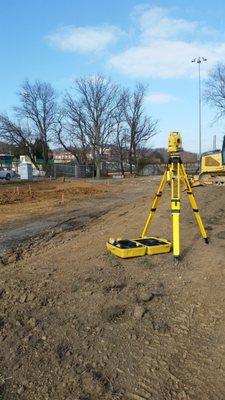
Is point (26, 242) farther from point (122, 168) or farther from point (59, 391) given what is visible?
point (122, 168)

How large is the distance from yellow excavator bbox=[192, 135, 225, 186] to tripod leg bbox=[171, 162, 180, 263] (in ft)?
56.5

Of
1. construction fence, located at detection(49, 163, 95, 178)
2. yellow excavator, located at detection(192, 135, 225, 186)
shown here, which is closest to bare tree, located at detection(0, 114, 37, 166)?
construction fence, located at detection(49, 163, 95, 178)

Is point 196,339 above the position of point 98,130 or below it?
below

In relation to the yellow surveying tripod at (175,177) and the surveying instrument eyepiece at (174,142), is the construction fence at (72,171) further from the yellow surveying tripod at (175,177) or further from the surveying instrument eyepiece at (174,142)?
the surveying instrument eyepiece at (174,142)

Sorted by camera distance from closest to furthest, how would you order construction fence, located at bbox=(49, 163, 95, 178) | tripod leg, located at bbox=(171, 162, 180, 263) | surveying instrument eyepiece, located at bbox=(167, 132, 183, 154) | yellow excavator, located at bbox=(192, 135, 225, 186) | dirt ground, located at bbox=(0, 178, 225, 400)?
dirt ground, located at bbox=(0, 178, 225, 400) < tripod leg, located at bbox=(171, 162, 180, 263) < surveying instrument eyepiece, located at bbox=(167, 132, 183, 154) < yellow excavator, located at bbox=(192, 135, 225, 186) < construction fence, located at bbox=(49, 163, 95, 178)

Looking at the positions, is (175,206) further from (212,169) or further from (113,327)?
(212,169)

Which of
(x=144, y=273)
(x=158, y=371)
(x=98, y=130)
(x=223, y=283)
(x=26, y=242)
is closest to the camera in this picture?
(x=158, y=371)

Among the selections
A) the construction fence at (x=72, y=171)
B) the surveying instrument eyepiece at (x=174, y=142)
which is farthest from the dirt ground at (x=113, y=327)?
the construction fence at (x=72, y=171)

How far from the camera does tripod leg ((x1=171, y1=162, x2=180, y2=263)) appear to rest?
22.1 ft

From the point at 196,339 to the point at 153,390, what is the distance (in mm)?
1001

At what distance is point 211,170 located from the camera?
25.1 meters

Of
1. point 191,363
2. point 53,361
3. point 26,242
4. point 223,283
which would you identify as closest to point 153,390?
point 191,363

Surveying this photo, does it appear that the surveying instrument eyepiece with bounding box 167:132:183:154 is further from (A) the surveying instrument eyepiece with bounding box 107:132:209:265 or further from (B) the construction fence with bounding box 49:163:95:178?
(B) the construction fence with bounding box 49:163:95:178

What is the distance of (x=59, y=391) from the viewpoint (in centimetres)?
379
